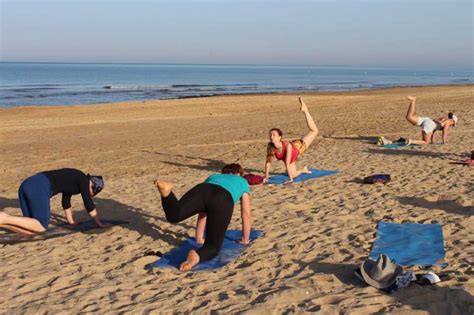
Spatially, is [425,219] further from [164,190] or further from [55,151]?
[55,151]

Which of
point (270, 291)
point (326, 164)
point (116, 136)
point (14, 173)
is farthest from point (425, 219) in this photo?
point (116, 136)

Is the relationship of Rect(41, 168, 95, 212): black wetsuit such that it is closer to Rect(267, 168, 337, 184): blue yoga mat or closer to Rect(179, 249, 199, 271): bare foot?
Rect(179, 249, 199, 271): bare foot

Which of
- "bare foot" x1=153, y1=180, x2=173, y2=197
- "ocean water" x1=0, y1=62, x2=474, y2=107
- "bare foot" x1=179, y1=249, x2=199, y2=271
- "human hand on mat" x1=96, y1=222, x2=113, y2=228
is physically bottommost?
"human hand on mat" x1=96, y1=222, x2=113, y2=228

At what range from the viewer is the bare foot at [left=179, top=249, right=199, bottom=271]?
215 inches

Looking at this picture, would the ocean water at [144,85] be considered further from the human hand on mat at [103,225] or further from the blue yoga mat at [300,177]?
the human hand on mat at [103,225]

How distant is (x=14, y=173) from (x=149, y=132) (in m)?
6.46

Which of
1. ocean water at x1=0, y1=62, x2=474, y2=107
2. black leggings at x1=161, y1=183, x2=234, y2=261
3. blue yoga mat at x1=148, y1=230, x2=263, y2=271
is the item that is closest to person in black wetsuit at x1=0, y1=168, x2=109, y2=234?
blue yoga mat at x1=148, y1=230, x2=263, y2=271

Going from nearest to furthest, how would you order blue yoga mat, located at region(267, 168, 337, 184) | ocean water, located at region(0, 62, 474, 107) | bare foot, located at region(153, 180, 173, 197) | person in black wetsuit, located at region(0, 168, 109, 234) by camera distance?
bare foot, located at region(153, 180, 173, 197) → person in black wetsuit, located at region(0, 168, 109, 234) → blue yoga mat, located at region(267, 168, 337, 184) → ocean water, located at region(0, 62, 474, 107)

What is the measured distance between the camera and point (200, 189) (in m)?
5.61

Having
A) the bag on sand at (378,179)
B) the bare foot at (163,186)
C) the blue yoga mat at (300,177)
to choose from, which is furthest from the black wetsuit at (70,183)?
the bag on sand at (378,179)

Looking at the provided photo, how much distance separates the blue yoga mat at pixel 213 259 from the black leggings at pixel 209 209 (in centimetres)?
10

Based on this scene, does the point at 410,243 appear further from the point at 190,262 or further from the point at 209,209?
the point at 190,262

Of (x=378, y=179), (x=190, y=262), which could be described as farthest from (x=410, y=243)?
(x=378, y=179)

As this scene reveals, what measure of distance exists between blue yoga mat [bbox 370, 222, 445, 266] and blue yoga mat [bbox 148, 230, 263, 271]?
1437 millimetres
